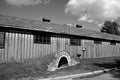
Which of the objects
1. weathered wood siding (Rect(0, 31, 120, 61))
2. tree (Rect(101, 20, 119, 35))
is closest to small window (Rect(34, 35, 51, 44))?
weathered wood siding (Rect(0, 31, 120, 61))

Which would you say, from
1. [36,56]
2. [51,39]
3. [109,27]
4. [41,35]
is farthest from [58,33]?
[109,27]

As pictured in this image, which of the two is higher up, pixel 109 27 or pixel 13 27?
pixel 109 27

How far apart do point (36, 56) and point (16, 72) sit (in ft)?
11.8

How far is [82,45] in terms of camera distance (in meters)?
14.0

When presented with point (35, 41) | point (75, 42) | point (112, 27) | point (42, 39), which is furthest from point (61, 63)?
point (112, 27)

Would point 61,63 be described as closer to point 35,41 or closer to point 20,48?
point 35,41

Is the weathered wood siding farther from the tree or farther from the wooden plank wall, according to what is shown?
the tree

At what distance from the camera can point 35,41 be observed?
1031 centimetres

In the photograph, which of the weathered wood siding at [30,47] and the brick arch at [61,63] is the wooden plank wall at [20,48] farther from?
the brick arch at [61,63]

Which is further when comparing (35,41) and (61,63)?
(61,63)

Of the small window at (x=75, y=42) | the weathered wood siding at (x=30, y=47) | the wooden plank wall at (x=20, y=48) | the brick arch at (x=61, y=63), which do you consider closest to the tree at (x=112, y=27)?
the weathered wood siding at (x=30, y=47)

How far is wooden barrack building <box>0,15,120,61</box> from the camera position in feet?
29.2

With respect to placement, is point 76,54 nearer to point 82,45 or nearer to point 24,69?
point 82,45

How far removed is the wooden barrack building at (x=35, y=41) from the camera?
8914 mm
